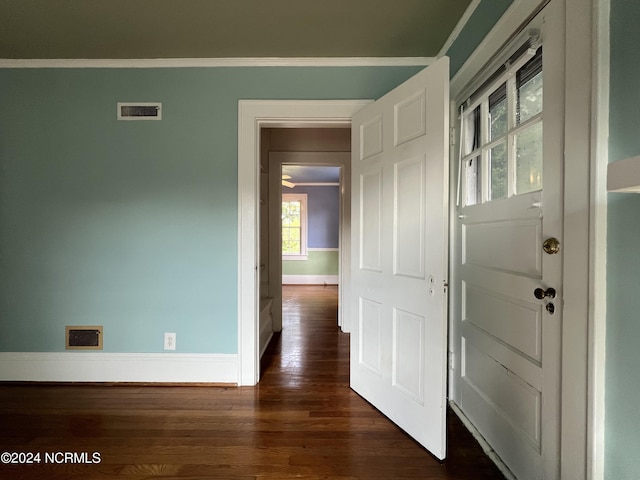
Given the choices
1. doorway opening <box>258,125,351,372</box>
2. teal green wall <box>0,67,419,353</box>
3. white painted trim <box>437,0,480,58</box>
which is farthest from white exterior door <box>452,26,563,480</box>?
doorway opening <box>258,125,351,372</box>

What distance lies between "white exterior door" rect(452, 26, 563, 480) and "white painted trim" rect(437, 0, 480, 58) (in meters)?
0.48

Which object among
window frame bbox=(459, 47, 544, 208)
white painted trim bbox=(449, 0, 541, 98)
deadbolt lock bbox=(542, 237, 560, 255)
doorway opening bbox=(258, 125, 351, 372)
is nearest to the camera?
deadbolt lock bbox=(542, 237, 560, 255)

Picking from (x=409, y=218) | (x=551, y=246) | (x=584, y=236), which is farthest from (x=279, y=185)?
(x=584, y=236)

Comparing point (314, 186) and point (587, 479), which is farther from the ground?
point (314, 186)

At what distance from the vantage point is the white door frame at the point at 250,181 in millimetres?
2223

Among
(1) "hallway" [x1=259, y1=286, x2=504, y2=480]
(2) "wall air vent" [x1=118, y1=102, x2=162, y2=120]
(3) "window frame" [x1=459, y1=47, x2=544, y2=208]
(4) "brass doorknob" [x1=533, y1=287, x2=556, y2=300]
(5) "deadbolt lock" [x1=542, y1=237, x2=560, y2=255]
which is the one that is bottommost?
(1) "hallway" [x1=259, y1=286, x2=504, y2=480]

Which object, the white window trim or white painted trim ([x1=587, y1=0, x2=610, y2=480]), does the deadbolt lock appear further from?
the white window trim

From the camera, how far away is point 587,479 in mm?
1011

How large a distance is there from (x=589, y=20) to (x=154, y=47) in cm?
235

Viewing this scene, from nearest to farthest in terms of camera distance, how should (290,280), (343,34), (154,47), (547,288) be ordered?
(547,288), (343,34), (154,47), (290,280)

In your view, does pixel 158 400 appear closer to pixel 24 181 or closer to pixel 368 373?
pixel 368 373

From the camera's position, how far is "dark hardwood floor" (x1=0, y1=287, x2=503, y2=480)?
1.44 m

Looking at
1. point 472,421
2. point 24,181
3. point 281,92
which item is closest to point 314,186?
point 281,92

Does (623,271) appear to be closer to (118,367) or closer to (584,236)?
(584,236)
